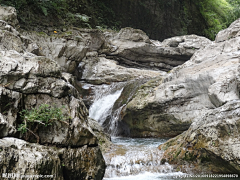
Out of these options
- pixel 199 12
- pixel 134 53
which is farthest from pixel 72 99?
pixel 199 12

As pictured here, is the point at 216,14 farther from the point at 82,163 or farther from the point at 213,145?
the point at 82,163

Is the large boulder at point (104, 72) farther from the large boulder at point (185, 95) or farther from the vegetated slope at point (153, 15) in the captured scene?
the large boulder at point (185, 95)

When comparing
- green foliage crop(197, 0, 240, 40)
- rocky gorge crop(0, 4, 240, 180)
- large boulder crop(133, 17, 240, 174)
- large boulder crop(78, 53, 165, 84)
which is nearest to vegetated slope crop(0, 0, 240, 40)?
green foliage crop(197, 0, 240, 40)

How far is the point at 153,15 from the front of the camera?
913 inches

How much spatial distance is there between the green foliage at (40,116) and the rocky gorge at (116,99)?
0.11 meters

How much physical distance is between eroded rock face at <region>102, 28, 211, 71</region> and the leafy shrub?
42.3 feet

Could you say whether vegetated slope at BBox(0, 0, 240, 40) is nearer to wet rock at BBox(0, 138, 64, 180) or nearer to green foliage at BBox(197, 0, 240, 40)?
green foliage at BBox(197, 0, 240, 40)

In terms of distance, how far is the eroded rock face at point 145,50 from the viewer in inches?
658

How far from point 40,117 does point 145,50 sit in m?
13.8

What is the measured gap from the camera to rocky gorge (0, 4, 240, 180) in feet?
12.6

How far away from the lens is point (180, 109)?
9.17 m

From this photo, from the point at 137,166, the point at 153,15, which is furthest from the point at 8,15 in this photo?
the point at 153,15

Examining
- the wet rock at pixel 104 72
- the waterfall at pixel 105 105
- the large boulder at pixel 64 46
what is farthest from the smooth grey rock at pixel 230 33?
the large boulder at pixel 64 46

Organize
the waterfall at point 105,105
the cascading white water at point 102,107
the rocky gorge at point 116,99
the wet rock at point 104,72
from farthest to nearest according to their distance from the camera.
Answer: the wet rock at point 104,72 → the cascading white water at point 102,107 → the waterfall at point 105,105 → the rocky gorge at point 116,99
